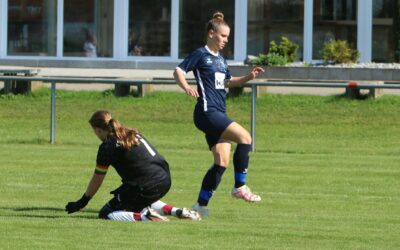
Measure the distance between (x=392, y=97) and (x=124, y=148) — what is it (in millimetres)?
12338

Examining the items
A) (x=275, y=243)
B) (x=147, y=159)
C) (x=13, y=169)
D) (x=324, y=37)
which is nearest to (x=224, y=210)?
(x=147, y=159)

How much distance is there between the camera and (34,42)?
109 feet

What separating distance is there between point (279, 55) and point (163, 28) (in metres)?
6.15

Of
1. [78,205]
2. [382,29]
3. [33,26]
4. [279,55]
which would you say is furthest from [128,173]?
[33,26]

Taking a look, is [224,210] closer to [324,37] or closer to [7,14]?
[324,37]

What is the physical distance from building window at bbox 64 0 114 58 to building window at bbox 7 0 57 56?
385mm

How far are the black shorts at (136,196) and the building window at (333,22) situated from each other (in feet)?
67.3

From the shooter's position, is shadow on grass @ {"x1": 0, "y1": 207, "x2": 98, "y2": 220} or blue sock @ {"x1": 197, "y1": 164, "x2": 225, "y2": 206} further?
blue sock @ {"x1": 197, "y1": 164, "x2": 225, "y2": 206}

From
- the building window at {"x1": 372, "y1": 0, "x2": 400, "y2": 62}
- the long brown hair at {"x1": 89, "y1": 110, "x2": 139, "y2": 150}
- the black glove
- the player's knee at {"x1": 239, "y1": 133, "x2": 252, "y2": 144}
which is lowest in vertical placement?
the black glove

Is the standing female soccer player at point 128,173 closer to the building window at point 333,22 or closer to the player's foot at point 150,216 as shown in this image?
the player's foot at point 150,216

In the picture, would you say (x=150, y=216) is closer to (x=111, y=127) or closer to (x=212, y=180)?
(x=212, y=180)

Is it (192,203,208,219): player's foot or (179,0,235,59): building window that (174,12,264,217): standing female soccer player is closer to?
(192,203,208,219): player's foot

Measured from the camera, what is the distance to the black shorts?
11.1 m

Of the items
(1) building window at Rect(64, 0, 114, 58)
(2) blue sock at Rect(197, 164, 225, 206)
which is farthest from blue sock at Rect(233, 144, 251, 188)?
(1) building window at Rect(64, 0, 114, 58)
